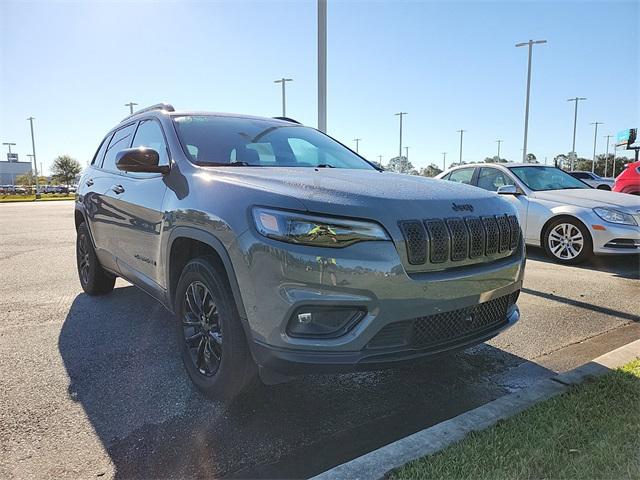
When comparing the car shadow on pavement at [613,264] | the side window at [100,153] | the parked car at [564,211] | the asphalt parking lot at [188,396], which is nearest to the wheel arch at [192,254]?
the asphalt parking lot at [188,396]

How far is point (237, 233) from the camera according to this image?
234 cm

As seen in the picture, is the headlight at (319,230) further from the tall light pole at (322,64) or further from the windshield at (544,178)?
the tall light pole at (322,64)

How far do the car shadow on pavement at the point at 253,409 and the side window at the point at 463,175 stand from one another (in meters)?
5.15

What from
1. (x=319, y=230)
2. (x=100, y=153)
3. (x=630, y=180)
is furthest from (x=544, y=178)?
(x=319, y=230)

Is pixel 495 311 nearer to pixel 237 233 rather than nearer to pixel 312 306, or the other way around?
pixel 312 306

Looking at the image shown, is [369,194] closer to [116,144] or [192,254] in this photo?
[192,254]

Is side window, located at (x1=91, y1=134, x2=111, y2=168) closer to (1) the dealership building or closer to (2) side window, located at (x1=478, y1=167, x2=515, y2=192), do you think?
(2) side window, located at (x1=478, y1=167, x2=515, y2=192)

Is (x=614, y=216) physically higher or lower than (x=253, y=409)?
higher

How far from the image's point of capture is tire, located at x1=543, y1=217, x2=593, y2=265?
6738 millimetres

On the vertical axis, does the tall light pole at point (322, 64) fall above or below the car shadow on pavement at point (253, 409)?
above

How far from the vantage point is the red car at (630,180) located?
10.3 m

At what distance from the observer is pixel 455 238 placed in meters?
2.44

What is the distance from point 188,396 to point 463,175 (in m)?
6.85

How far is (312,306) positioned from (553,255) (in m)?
6.14
